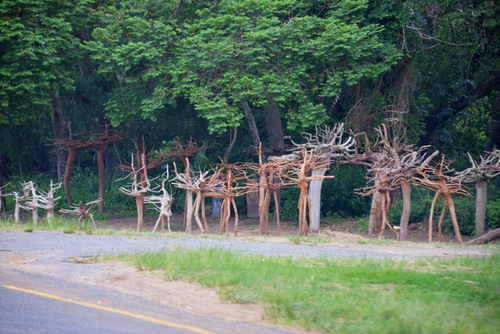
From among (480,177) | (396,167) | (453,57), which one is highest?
(453,57)

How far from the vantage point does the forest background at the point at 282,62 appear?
1772cm

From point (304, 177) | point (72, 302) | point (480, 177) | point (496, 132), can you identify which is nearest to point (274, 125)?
point (304, 177)

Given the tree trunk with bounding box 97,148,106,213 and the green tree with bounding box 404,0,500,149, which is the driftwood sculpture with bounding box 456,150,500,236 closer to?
the green tree with bounding box 404,0,500,149

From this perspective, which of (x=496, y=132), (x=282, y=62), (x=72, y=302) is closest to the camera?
(x=72, y=302)

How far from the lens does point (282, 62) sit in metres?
18.2

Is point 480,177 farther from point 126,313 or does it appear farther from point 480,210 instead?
point 126,313

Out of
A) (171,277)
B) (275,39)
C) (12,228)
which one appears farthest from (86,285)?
(275,39)

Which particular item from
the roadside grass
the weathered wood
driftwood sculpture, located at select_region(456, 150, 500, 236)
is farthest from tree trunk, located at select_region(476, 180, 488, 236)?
the roadside grass

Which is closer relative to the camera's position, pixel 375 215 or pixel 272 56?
pixel 375 215

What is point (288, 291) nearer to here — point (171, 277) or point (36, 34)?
point (171, 277)

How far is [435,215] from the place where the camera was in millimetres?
19141

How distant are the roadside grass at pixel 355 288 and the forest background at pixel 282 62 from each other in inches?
377

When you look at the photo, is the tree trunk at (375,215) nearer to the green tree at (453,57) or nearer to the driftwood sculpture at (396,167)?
the driftwood sculpture at (396,167)

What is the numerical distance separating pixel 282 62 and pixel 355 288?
13.0 metres
